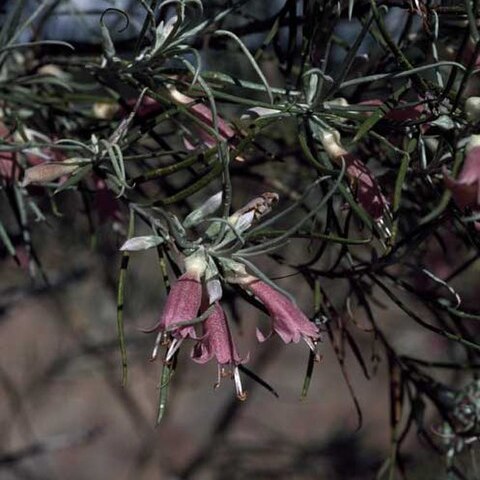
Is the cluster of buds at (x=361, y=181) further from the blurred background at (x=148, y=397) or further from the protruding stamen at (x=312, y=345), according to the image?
the blurred background at (x=148, y=397)

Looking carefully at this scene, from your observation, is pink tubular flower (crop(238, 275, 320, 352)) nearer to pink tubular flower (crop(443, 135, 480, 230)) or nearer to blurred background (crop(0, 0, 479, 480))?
pink tubular flower (crop(443, 135, 480, 230))

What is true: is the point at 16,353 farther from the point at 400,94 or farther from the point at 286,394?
the point at 400,94

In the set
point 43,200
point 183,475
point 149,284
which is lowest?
point 183,475

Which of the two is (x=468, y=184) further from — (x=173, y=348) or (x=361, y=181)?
(x=173, y=348)

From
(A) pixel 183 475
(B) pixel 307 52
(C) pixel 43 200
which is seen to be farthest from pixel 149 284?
(B) pixel 307 52

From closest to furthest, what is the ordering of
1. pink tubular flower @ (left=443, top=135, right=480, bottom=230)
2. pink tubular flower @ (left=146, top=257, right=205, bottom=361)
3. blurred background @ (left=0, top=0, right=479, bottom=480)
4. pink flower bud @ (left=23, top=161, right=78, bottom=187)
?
pink tubular flower @ (left=443, top=135, right=480, bottom=230), pink tubular flower @ (left=146, top=257, right=205, bottom=361), pink flower bud @ (left=23, top=161, right=78, bottom=187), blurred background @ (left=0, top=0, right=479, bottom=480)

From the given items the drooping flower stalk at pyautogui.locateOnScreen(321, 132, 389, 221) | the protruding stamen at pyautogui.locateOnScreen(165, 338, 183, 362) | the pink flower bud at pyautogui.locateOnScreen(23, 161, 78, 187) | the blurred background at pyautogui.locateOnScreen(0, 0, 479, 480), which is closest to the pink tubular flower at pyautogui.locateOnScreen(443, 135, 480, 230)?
the drooping flower stalk at pyautogui.locateOnScreen(321, 132, 389, 221)
